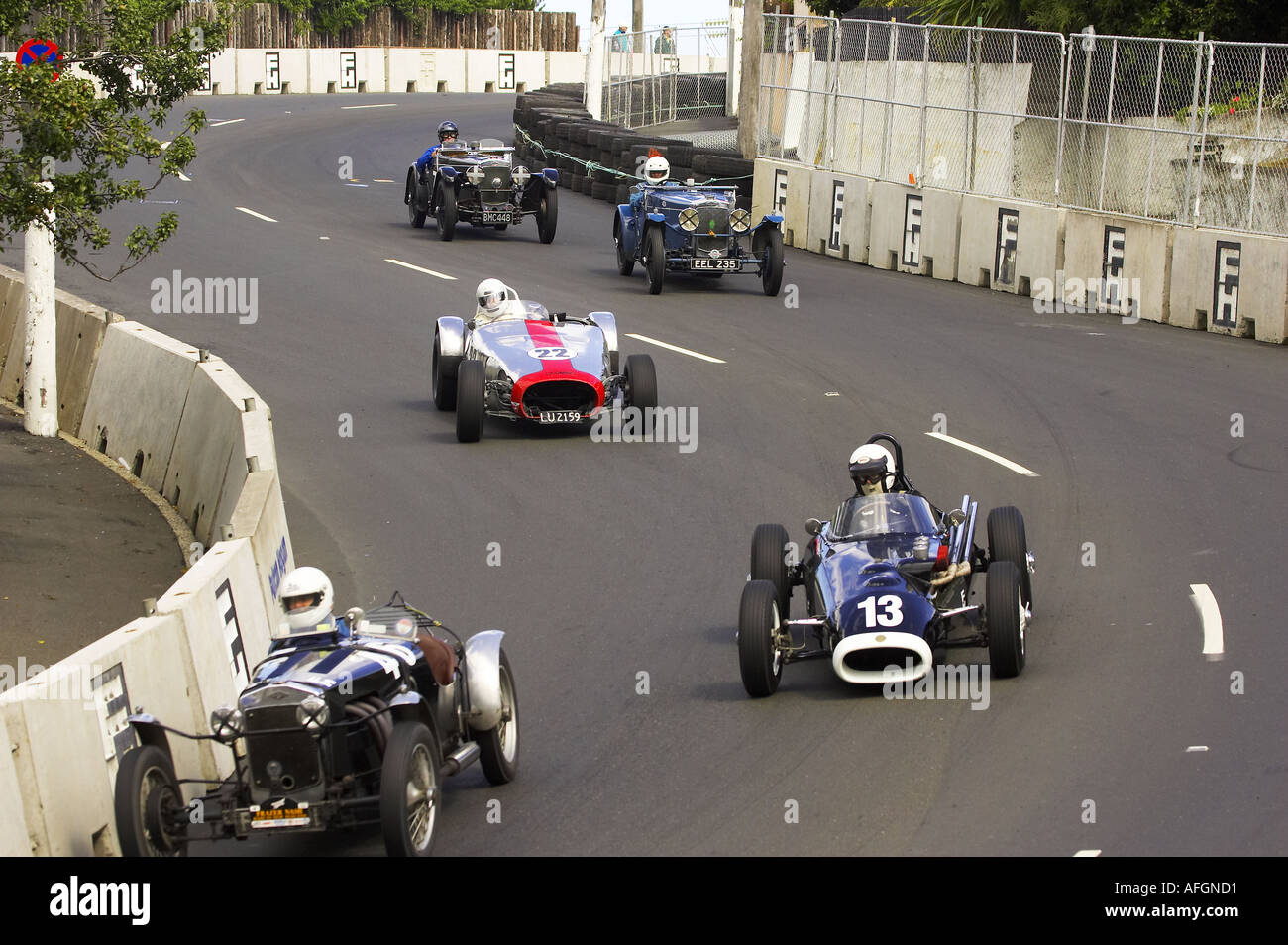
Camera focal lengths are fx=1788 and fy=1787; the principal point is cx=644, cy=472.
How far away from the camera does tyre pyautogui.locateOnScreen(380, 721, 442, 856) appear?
274 inches

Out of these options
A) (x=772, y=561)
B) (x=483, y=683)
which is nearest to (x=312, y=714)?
(x=483, y=683)

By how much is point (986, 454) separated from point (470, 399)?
4.43 meters

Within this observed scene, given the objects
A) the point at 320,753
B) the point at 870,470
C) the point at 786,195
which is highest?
the point at 786,195

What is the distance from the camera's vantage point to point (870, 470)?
1051cm

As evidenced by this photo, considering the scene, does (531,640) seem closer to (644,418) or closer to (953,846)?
(953,846)

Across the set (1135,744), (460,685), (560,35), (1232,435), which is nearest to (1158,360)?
(1232,435)

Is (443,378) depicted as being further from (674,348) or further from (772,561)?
(772,561)

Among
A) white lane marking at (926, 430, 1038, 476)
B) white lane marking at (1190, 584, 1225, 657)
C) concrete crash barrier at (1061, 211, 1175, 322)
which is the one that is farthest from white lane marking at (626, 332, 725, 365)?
white lane marking at (1190, 584, 1225, 657)

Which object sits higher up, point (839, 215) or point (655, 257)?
point (839, 215)

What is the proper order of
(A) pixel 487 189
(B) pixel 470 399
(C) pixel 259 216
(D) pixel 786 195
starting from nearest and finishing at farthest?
(B) pixel 470 399, (A) pixel 487 189, (D) pixel 786 195, (C) pixel 259 216

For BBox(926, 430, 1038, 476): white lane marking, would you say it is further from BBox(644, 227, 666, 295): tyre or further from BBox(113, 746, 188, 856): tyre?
BBox(113, 746, 188, 856): tyre

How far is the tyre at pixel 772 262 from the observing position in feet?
74.2

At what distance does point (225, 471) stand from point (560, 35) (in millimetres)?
59815
